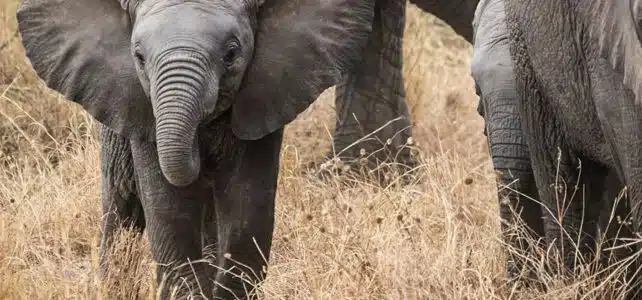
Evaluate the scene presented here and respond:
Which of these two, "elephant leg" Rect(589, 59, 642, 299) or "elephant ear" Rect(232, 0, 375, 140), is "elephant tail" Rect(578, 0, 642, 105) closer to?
"elephant leg" Rect(589, 59, 642, 299)

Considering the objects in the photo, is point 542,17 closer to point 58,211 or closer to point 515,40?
point 515,40

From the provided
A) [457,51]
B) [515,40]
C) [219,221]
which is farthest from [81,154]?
[457,51]

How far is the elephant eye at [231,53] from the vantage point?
4910 mm

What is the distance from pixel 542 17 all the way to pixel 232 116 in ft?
2.73

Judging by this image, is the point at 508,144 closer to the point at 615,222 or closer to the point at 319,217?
the point at 615,222

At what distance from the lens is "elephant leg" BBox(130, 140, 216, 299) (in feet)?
17.1

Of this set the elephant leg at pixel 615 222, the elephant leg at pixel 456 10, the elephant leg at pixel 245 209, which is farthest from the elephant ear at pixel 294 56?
the elephant leg at pixel 456 10

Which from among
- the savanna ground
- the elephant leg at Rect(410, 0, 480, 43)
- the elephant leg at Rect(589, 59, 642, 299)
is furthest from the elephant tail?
the elephant leg at Rect(410, 0, 480, 43)

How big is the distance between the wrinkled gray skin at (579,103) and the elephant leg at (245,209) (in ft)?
2.30

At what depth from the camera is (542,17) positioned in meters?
5.05

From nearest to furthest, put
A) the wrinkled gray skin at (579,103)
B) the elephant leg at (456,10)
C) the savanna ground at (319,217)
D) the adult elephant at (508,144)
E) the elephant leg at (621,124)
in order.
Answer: the wrinkled gray skin at (579,103) → the elephant leg at (621,124) → the savanna ground at (319,217) → the adult elephant at (508,144) → the elephant leg at (456,10)

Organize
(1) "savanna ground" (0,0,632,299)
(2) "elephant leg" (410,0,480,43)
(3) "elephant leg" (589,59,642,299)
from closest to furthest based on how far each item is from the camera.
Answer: (3) "elephant leg" (589,59,642,299) < (1) "savanna ground" (0,0,632,299) < (2) "elephant leg" (410,0,480,43)

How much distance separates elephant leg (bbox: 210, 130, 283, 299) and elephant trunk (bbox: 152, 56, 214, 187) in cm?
50

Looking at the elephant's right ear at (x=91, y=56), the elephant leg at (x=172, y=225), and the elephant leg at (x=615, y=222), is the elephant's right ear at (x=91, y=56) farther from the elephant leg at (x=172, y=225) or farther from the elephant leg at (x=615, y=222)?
the elephant leg at (x=615, y=222)
